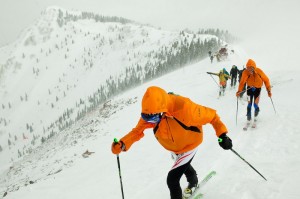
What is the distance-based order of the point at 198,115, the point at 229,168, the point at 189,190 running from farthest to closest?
the point at 229,168, the point at 189,190, the point at 198,115

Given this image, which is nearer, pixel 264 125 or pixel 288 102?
pixel 264 125

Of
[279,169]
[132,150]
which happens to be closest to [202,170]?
[279,169]

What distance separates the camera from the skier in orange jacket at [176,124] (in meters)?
5.22

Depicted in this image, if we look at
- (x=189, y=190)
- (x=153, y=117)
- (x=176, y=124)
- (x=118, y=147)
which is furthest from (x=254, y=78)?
(x=153, y=117)

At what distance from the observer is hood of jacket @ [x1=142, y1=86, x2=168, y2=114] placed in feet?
16.8

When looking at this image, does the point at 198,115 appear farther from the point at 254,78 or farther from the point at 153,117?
the point at 254,78

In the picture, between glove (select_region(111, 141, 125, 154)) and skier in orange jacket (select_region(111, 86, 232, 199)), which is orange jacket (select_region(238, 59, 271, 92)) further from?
glove (select_region(111, 141, 125, 154))

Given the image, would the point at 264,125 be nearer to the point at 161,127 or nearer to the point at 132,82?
the point at 161,127

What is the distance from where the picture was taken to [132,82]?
157 m

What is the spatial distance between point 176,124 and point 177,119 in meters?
0.12

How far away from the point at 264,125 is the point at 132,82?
146474 millimetres

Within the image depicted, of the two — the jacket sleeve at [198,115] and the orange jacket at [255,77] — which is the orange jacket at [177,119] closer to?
the jacket sleeve at [198,115]

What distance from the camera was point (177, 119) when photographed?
5504mm

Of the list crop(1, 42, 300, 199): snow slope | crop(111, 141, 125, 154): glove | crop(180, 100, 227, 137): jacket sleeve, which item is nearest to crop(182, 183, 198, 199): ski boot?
crop(1, 42, 300, 199): snow slope
